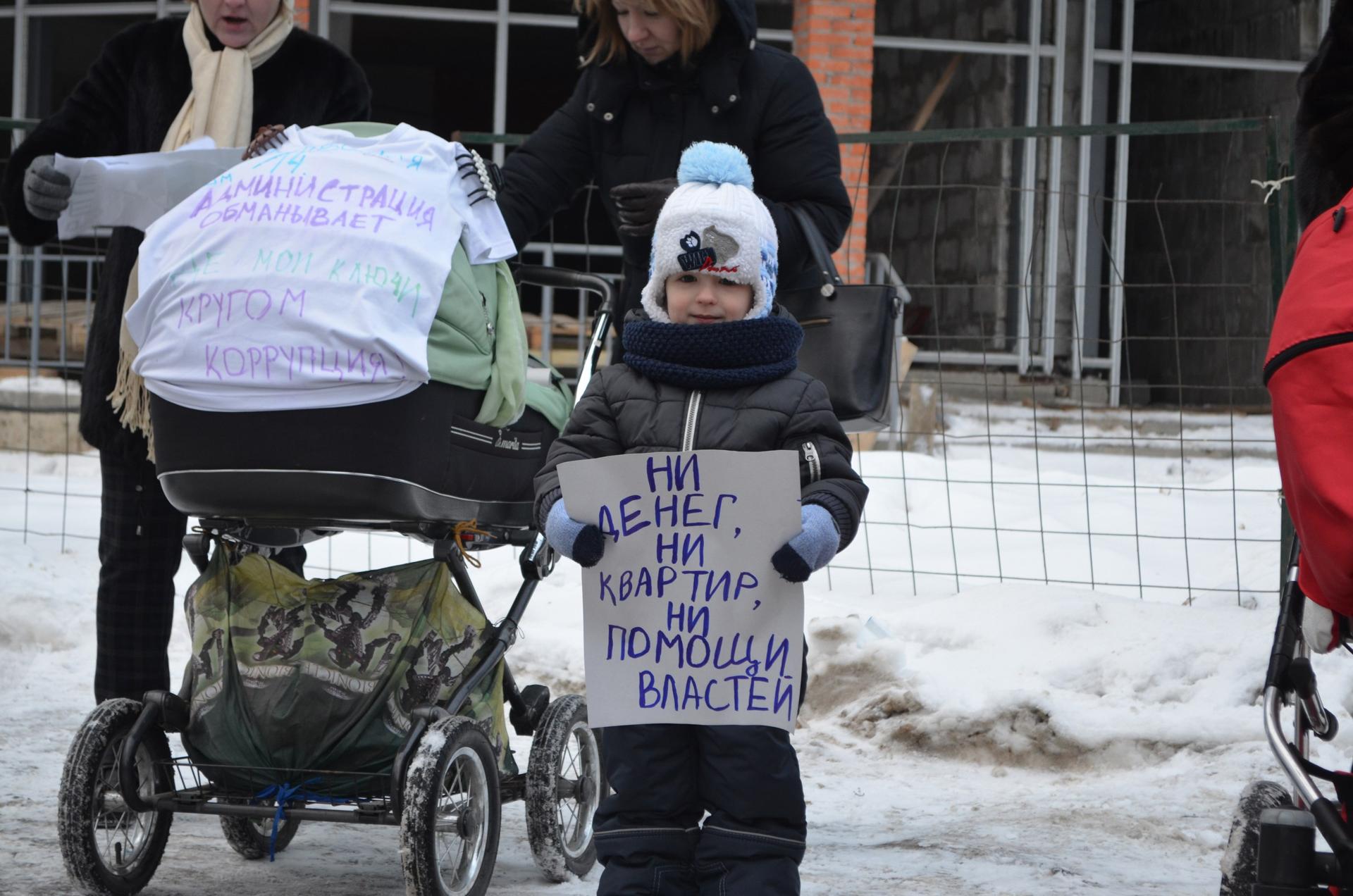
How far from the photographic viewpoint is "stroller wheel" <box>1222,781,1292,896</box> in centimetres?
258

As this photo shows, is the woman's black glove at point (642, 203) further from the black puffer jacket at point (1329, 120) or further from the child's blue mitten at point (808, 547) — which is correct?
the black puffer jacket at point (1329, 120)

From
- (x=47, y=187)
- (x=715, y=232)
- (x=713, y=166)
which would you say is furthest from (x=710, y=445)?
(x=47, y=187)

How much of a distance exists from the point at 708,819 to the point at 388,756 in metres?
0.70

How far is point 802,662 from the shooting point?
2.89m

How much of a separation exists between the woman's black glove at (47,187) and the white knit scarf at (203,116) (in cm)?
29

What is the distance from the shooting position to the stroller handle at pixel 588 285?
354cm

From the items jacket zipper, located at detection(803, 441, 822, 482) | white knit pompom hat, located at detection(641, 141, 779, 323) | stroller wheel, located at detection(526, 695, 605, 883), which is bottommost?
stroller wheel, located at detection(526, 695, 605, 883)

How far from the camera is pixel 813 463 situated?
285 centimetres

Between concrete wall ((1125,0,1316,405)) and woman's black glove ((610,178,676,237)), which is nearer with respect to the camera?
woman's black glove ((610,178,676,237))

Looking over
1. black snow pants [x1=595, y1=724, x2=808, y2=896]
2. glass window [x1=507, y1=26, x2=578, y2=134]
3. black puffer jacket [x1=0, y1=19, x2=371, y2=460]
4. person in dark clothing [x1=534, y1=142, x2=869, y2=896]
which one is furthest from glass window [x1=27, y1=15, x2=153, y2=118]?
black snow pants [x1=595, y1=724, x2=808, y2=896]

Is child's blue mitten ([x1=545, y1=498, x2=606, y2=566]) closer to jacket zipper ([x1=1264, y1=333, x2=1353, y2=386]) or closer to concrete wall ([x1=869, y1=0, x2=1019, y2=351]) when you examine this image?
jacket zipper ([x1=1264, y1=333, x2=1353, y2=386])

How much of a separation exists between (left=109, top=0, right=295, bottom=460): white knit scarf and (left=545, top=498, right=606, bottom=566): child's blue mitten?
1.39 m

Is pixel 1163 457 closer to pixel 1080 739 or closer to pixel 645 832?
pixel 1080 739

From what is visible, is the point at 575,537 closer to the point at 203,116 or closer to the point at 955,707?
the point at 203,116
